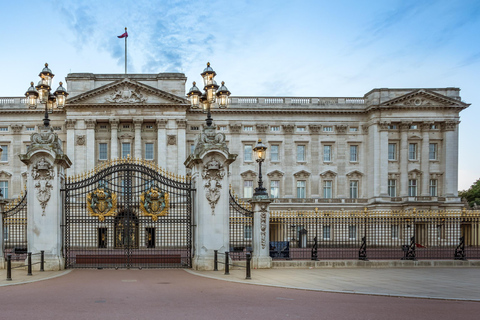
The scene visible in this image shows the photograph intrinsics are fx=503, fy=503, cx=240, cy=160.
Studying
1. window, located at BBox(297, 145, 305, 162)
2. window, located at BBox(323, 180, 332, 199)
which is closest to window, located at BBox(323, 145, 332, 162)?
window, located at BBox(297, 145, 305, 162)

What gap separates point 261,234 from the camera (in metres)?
22.4

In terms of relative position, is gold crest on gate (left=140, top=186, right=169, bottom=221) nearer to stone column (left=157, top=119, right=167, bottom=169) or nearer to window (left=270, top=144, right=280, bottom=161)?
stone column (left=157, top=119, right=167, bottom=169)

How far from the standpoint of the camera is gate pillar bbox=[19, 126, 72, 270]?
21.2 m

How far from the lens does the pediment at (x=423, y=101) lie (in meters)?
60.7

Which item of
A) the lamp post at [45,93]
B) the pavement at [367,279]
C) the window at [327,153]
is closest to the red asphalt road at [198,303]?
the pavement at [367,279]

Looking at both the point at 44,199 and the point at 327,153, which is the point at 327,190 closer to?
the point at 327,153

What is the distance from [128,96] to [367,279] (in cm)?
4610

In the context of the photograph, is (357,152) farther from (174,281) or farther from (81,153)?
(174,281)

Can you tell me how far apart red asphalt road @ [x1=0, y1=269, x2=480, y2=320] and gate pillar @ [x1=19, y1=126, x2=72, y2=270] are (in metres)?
3.99

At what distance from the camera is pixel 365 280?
1819cm

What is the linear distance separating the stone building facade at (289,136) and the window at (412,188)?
0.41 ft

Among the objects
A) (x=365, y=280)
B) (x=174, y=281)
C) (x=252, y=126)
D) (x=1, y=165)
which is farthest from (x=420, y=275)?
(x=1, y=165)

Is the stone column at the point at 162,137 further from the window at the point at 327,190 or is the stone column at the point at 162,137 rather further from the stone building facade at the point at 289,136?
the window at the point at 327,190

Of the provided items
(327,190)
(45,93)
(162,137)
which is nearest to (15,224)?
Answer: (45,93)
